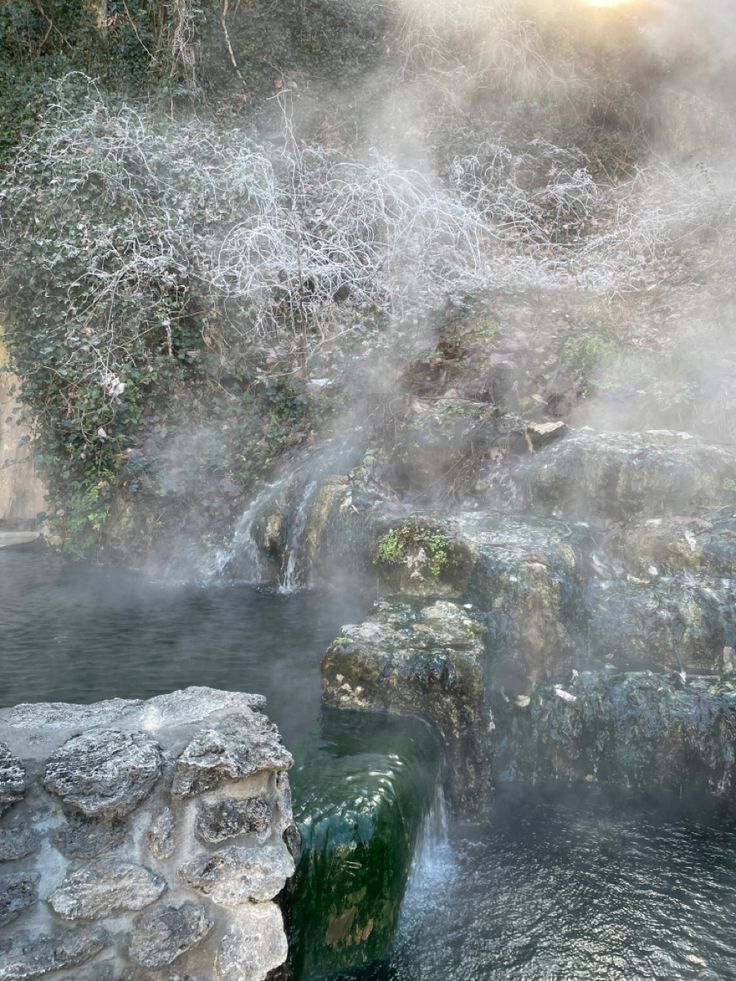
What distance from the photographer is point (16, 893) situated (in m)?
2.27

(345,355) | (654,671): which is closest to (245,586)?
Answer: (345,355)

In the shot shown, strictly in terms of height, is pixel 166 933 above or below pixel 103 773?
below

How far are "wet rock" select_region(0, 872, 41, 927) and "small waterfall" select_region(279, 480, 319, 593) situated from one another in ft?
14.8

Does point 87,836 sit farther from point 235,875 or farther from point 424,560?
point 424,560

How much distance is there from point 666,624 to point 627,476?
5.12 feet

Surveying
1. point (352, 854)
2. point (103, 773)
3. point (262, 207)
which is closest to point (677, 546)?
point (352, 854)

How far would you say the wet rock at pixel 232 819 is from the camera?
250cm

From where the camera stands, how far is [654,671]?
4777 millimetres

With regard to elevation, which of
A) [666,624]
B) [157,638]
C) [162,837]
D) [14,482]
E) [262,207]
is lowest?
[162,837]

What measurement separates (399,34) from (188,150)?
5.11 m

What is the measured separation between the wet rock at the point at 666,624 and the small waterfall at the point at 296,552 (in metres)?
2.77

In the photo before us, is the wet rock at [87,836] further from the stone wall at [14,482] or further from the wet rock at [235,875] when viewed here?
the stone wall at [14,482]

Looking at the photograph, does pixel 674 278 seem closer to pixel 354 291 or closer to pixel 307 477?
pixel 354 291

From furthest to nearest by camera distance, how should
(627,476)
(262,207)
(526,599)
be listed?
(262,207), (627,476), (526,599)
